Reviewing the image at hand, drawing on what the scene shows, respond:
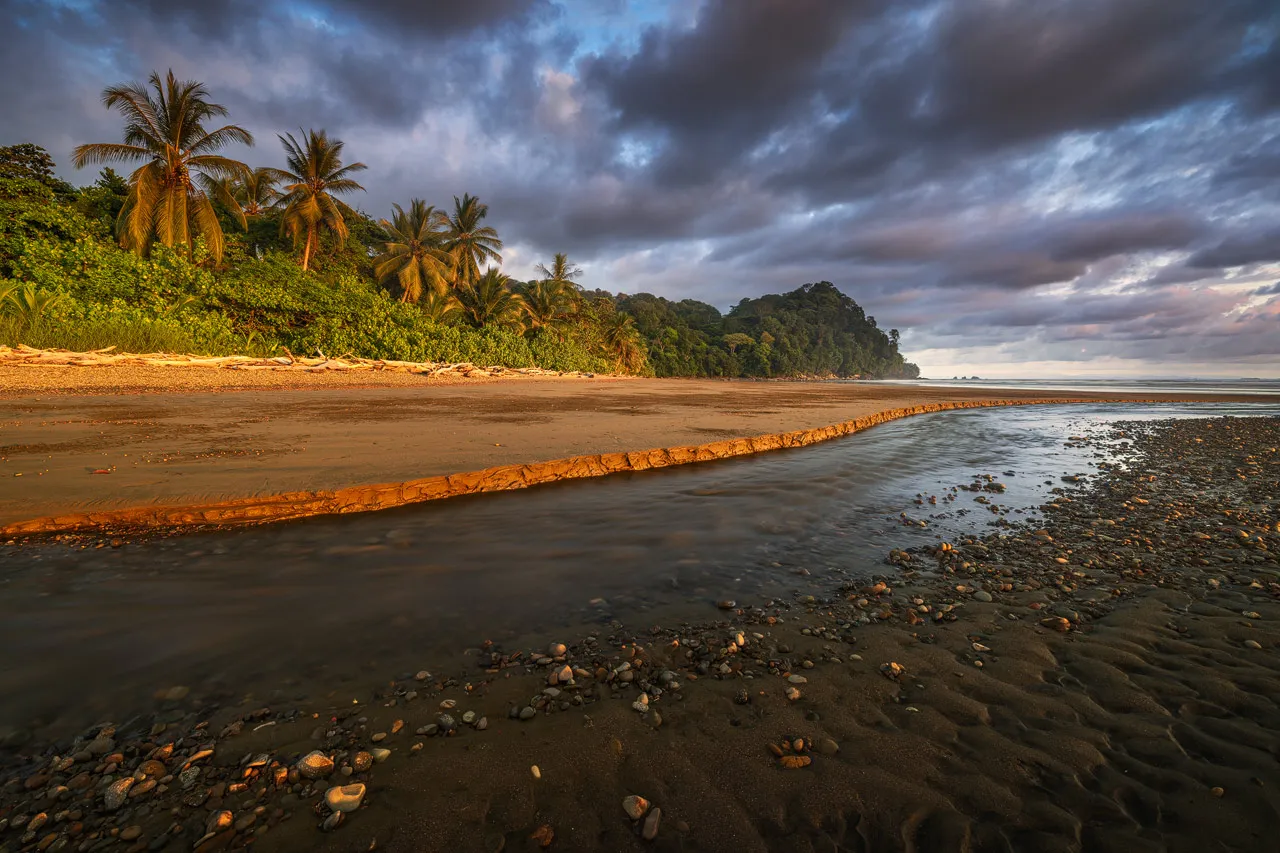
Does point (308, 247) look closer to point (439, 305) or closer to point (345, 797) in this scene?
point (439, 305)

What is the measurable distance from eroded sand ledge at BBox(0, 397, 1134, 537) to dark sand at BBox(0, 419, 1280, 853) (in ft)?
9.23

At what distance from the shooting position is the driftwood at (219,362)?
14.1 m

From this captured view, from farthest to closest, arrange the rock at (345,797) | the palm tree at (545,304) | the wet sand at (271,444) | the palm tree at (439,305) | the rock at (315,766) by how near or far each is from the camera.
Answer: the palm tree at (545,304) → the palm tree at (439,305) → the wet sand at (271,444) → the rock at (315,766) → the rock at (345,797)

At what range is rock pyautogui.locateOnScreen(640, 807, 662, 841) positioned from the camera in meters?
1.74

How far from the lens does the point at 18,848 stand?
1603 mm

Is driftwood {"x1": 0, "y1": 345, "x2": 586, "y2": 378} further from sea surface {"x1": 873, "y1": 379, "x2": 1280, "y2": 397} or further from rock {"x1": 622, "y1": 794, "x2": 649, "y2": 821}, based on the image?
sea surface {"x1": 873, "y1": 379, "x2": 1280, "y2": 397}

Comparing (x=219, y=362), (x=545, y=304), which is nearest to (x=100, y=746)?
(x=219, y=362)

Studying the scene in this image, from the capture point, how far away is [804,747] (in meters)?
2.19

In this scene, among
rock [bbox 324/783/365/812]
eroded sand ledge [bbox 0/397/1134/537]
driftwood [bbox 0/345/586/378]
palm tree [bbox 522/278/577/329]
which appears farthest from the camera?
palm tree [bbox 522/278/577/329]

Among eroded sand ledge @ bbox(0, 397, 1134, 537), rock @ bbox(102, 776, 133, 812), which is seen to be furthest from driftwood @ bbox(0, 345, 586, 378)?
rock @ bbox(102, 776, 133, 812)

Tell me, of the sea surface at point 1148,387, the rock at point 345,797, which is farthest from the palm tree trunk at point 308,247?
the sea surface at point 1148,387

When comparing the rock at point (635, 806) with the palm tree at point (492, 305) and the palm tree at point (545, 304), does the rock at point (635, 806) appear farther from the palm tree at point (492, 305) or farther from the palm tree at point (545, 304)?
the palm tree at point (545, 304)

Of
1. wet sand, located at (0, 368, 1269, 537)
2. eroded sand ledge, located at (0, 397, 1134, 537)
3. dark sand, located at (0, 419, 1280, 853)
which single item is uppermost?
wet sand, located at (0, 368, 1269, 537)

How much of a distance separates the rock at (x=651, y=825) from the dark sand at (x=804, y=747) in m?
0.02
